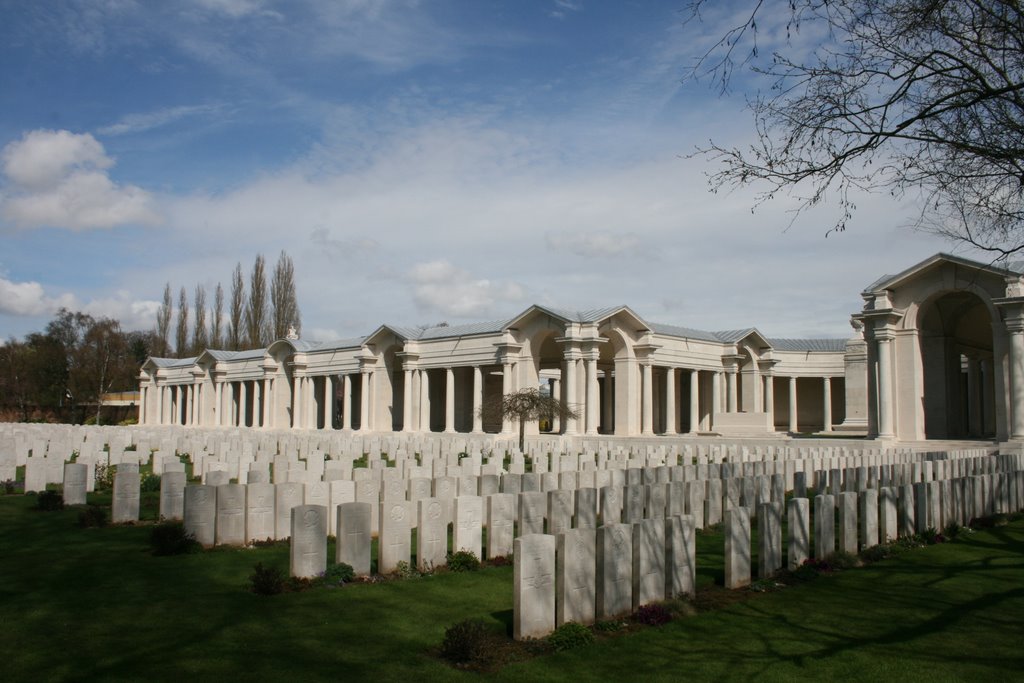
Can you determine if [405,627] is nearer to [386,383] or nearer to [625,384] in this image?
[625,384]

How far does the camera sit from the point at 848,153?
28.2 feet

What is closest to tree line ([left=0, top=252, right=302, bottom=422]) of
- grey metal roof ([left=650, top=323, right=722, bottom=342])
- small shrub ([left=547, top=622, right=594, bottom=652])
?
grey metal roof ([left=650, top=323, right=722, bottom=342])

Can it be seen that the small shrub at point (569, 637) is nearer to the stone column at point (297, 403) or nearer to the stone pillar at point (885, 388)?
the stone pillar at point (885, 388)

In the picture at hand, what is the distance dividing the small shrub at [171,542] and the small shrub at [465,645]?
474cm

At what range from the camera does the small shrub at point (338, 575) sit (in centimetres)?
839

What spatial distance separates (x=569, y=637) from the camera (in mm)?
6781

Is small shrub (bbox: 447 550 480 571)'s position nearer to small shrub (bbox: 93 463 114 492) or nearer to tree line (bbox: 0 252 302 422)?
small shrub (bbox: 93 463 114 492)

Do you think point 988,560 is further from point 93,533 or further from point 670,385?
point 670,385

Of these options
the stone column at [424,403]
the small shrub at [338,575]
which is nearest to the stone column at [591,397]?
the stone column at [424,403]

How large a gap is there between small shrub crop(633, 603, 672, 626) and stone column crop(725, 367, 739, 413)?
43.3m

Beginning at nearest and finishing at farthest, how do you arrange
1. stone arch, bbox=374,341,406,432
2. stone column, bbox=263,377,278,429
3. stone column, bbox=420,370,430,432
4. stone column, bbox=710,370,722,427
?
stone column, bbox=420,370,430,432 → stone column, bbox=710,370,722,427 → stone arch, bbox=374,341,406,432 → stone column, bbox=263,377,278,429

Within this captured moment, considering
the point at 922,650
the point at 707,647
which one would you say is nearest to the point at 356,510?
the point at 707,647

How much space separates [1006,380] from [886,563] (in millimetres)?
22184

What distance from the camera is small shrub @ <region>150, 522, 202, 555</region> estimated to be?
9.59 m
